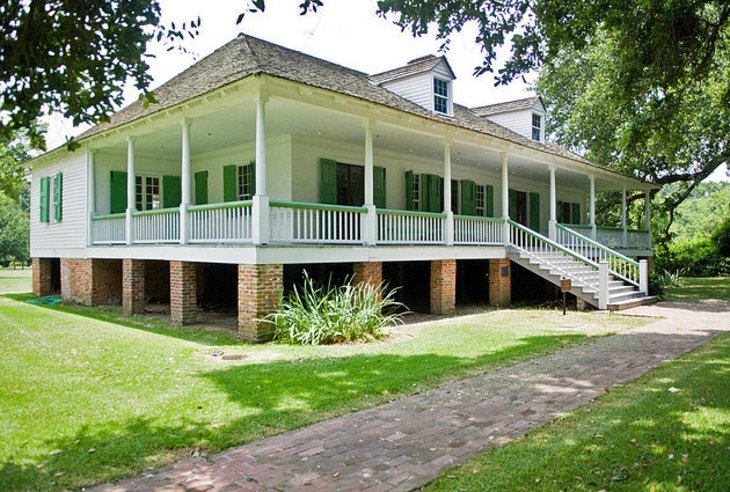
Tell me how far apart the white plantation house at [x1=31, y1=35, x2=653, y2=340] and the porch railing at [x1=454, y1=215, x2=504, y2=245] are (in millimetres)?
67

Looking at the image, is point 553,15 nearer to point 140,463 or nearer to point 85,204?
point 140,463

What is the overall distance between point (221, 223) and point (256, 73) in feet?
11.1

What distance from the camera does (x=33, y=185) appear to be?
21641 mm

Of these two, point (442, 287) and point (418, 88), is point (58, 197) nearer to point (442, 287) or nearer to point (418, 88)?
point (418, 88)

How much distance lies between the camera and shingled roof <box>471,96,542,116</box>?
2328 centimetres

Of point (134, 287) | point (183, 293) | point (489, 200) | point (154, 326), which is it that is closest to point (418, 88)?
point (489, 200)

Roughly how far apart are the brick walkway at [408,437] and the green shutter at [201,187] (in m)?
12.8

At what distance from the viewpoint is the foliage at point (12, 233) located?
56031mm

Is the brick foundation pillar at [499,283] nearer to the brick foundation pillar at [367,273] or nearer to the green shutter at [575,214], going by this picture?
the brick foundation pillar at [367,273]

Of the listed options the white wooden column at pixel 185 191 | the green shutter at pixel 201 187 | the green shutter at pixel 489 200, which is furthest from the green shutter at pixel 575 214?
the white wooden column at pixel 185 191

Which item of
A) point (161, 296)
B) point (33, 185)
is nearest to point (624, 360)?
point (161, 296)

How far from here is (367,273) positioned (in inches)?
514

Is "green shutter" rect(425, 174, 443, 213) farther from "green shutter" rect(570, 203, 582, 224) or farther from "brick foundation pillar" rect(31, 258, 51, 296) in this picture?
"brick foundation pillar" rect(31, 258, 51, 296)

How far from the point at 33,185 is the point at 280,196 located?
482 inches
